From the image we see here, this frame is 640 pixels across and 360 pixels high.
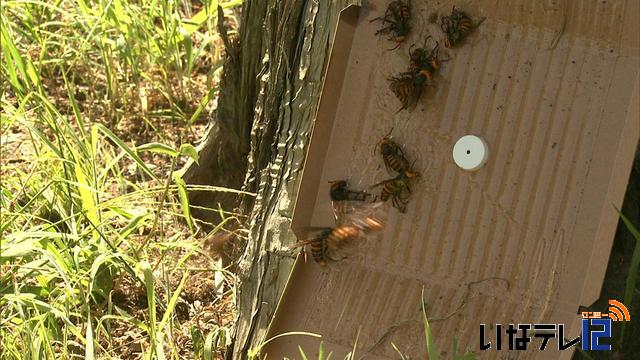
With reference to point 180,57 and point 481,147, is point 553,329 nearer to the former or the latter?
point 481,147

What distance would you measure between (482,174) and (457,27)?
0.35 m

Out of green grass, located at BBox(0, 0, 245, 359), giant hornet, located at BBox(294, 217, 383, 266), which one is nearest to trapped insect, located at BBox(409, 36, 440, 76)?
giant hornet, located at BBox(294, 217, 383, 266)

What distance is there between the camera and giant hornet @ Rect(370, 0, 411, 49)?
2.36m

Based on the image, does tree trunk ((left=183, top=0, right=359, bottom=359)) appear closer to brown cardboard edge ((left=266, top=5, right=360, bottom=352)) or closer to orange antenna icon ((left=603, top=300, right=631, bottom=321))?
brown cardboard edge ((left=266, top=5, right=360, bottom=352))

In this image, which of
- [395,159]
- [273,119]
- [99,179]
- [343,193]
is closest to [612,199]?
[395,159]

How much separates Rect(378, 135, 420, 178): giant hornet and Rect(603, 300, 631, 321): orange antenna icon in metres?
0.60

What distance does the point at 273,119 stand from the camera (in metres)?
2.82

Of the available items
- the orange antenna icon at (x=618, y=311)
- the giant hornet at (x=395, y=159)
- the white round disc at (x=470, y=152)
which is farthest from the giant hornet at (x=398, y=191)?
the orange antenna icon at (x=618, y=311)

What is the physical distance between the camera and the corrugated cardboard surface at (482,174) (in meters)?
2.15

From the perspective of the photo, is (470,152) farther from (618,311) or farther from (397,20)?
(618,311)

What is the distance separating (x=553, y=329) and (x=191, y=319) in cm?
126

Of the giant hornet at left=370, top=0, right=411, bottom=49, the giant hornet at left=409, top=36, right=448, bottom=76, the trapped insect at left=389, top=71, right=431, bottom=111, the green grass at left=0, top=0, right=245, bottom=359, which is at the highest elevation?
the giant hornet at left=370, top=0, right=411, bottom=49

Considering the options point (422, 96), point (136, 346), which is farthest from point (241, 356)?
point (422, 96)

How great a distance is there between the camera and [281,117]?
2.75 meters
